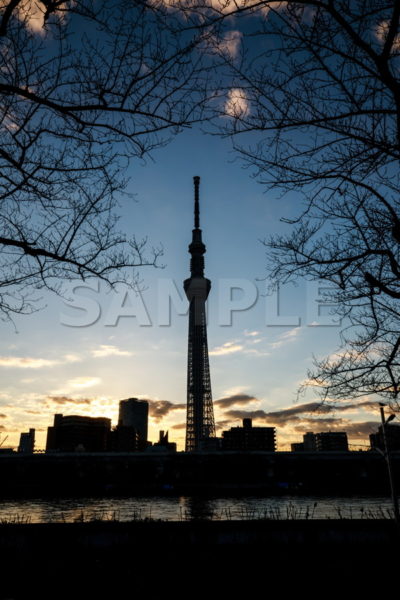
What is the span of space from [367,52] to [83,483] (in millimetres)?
126528

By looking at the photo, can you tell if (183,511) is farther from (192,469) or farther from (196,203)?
(196,203)

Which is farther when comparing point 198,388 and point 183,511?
point 198,388

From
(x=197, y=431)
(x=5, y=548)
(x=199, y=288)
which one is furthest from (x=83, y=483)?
(x=5, y=548)

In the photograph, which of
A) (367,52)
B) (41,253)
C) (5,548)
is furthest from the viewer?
(41,253)

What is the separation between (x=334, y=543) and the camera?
8328mm

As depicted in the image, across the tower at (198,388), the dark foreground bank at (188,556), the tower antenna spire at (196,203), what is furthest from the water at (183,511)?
the tower antenna spire at (196,203)

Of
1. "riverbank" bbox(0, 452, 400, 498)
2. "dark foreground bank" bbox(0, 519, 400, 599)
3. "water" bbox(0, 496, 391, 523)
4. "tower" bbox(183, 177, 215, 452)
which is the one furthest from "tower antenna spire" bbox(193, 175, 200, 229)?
"dark foreground bank" bbox(0, 519, 400, 599)

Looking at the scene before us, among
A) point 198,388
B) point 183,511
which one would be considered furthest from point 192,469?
point 183,511

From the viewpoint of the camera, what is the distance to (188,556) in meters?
7.61

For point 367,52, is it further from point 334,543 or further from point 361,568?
point 334,543

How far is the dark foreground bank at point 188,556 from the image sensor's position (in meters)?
6.38

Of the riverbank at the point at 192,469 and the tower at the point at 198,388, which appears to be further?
the tower at the point at 198,388

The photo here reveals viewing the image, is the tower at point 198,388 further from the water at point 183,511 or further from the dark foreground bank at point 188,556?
the dark foreground bank at point 188,556

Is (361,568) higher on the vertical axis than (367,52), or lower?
lower
